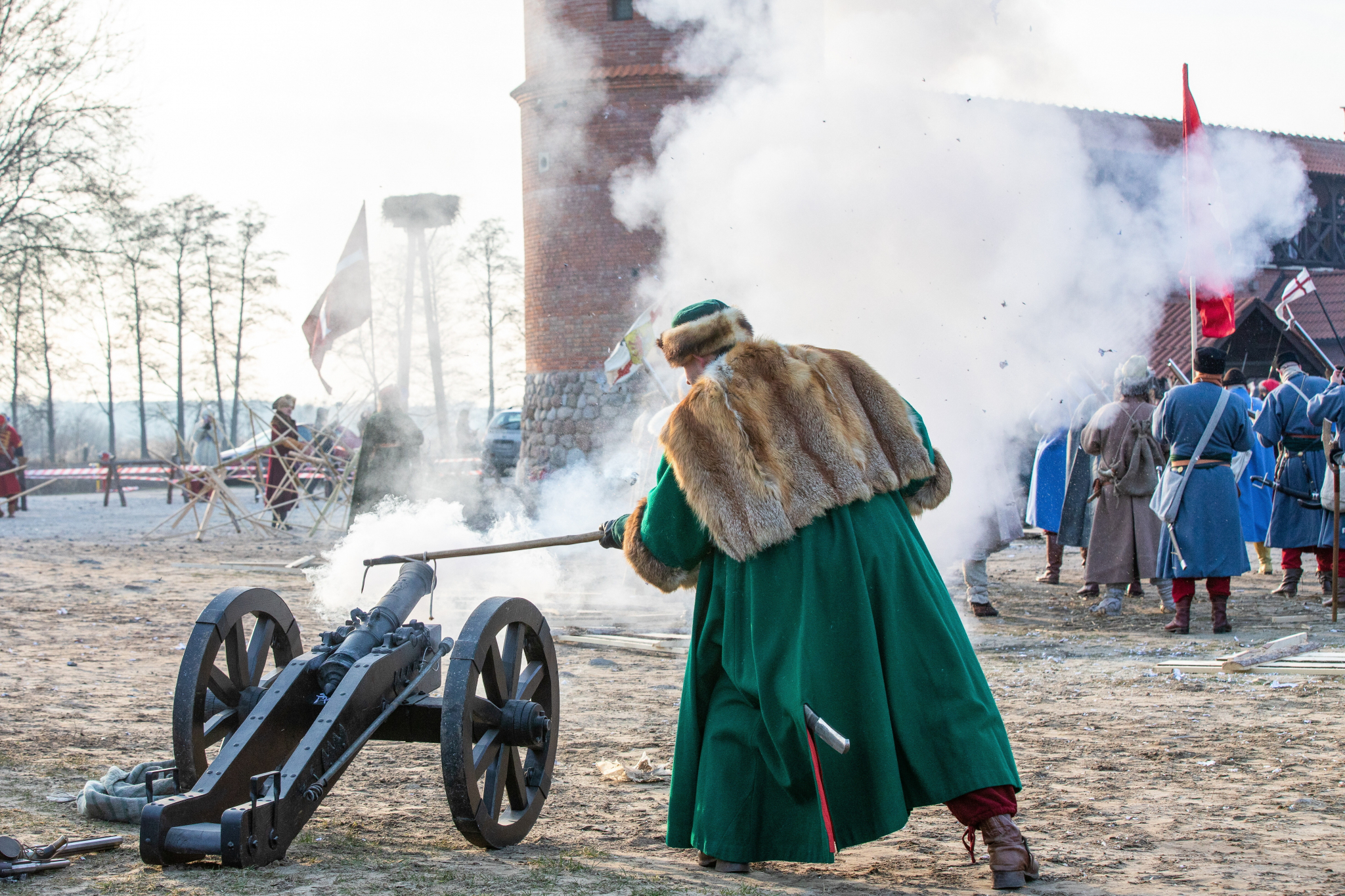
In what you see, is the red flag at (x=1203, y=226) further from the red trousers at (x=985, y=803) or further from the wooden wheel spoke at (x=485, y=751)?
the wooden wheel spoke at (x=485, y=751)

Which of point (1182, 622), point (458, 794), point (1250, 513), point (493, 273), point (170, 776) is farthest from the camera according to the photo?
point (493, 273)

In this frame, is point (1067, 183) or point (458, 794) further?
point (1067, 183)

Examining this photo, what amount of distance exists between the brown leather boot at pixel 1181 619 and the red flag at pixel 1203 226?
448cm

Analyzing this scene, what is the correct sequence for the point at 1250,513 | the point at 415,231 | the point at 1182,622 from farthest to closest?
1. the point at 415,231
2. the point at 1250,513
3. the point at 1182,622

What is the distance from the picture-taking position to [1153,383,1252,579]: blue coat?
25.4 feet

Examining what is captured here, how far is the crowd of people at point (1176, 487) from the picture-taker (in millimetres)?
7840

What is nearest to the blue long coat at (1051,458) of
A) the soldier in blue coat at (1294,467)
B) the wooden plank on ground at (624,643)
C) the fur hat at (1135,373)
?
the soldier in blue coat at (1294,467)

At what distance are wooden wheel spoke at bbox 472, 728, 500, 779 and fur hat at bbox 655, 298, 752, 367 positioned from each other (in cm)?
124

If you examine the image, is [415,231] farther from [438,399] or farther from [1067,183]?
[1067,183]

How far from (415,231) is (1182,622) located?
34.3m

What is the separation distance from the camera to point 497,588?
8.73 m

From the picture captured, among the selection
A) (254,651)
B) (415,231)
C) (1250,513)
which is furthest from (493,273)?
(254,651)

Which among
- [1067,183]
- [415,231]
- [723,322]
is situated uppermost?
[415,231]

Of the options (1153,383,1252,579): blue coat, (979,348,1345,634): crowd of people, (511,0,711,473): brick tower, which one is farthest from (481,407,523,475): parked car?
(1153,383,1252,579): blue coat
